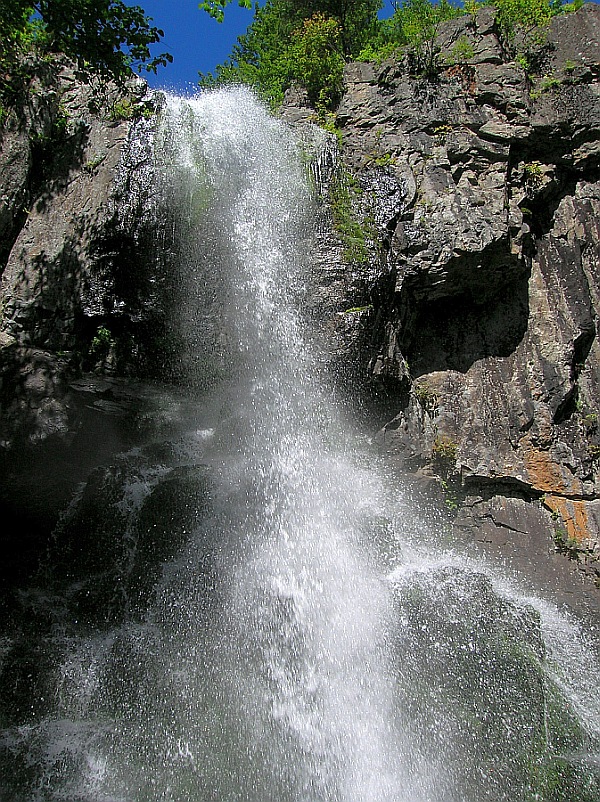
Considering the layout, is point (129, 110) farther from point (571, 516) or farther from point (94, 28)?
point (571, 516)

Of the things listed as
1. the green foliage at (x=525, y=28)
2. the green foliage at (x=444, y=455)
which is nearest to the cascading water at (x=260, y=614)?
the green foliage at (x=444, y=455)

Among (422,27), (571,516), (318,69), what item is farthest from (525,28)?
(571,516)

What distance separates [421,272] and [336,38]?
25.1 feet

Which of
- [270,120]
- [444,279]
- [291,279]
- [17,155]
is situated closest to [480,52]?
[270,120]

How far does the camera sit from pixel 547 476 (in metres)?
8.02

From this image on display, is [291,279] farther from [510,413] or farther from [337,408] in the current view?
[510,413]

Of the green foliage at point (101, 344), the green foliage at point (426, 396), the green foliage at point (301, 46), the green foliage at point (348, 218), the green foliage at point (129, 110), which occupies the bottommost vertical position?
the green foliage at point (426, 396)

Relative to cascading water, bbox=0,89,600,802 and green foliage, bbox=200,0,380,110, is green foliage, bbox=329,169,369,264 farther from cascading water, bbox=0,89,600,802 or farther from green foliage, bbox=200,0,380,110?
green foliage, bbox=200,0,380,110

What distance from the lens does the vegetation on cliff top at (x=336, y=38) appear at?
9.38m

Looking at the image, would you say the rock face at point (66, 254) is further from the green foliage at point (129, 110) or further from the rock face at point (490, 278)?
the rock face at point (490, 278)

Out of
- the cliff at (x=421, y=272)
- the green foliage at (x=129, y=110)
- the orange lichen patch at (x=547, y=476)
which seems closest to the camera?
the cliff at (x=421, y=272)

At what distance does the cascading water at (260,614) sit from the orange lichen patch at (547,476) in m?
1.58

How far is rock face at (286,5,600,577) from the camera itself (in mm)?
8016

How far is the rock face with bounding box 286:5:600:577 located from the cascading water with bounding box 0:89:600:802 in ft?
3.55
